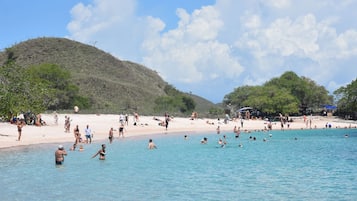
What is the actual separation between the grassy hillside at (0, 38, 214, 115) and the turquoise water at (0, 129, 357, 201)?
5440 cm

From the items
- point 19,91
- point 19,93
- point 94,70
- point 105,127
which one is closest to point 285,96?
point 105,127

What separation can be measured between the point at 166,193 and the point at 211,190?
189cm

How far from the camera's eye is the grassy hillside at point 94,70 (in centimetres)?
9016

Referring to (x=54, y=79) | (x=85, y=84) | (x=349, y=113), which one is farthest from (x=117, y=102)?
(x=349, y=113)

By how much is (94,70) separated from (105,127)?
57.9 metres

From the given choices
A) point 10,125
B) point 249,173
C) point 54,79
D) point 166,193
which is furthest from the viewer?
point 54,79

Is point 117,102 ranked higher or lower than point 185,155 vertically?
higher

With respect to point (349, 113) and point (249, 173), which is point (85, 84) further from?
point (249, 173)

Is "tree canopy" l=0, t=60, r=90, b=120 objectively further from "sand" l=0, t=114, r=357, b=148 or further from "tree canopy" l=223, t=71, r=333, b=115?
"tree canopy" l=223, t=71, r=333, b=115

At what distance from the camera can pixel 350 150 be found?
1389 inches

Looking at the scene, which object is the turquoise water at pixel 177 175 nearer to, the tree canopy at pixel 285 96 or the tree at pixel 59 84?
the tree at pixel 59 84

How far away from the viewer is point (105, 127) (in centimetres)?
4869

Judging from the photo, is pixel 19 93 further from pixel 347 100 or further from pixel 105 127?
pixel 347 100

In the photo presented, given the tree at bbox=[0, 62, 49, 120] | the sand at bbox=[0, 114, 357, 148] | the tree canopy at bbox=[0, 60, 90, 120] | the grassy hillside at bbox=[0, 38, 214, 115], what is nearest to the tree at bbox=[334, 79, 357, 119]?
the sand at bbox=[0, 114, 357, 148]
